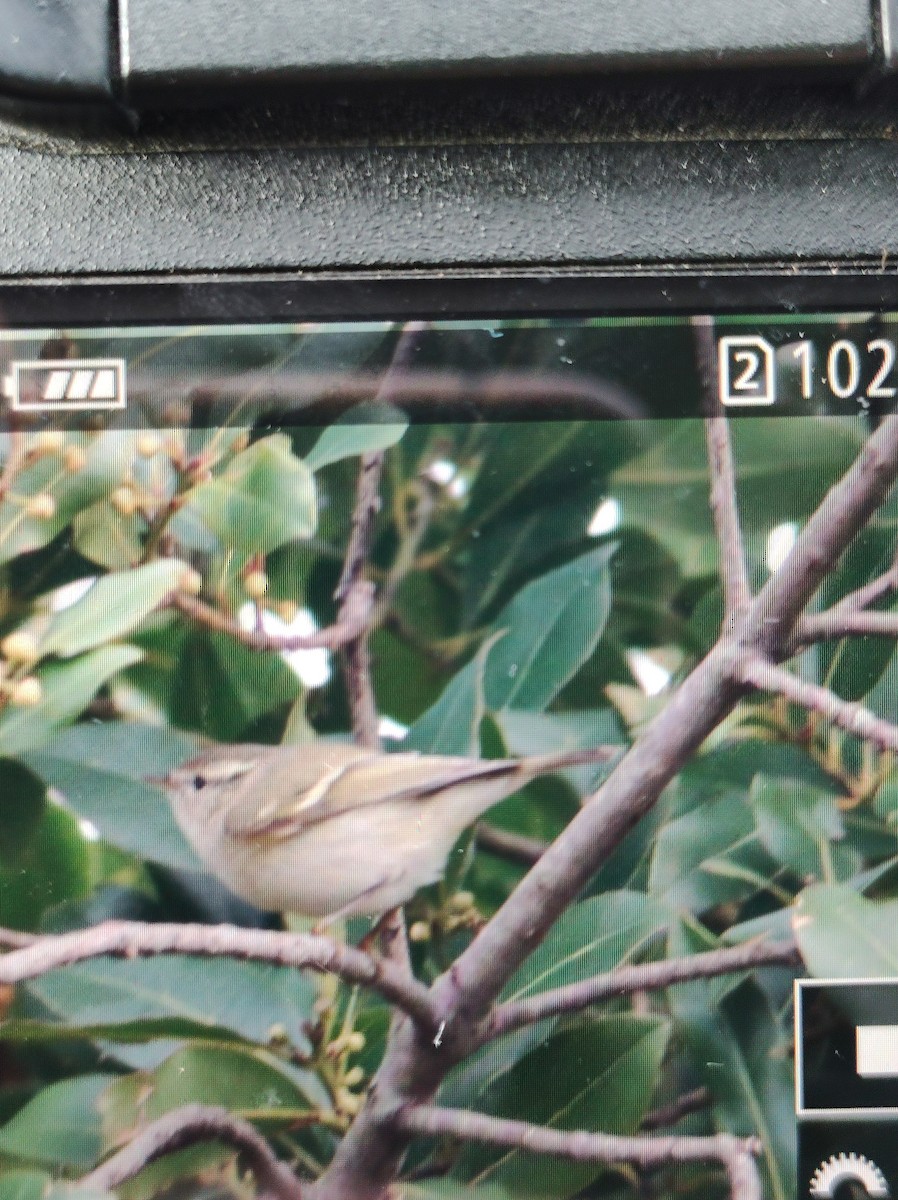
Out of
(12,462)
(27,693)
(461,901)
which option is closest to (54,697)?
(27,693)

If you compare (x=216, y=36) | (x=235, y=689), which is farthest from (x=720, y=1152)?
(x=216, y=36)

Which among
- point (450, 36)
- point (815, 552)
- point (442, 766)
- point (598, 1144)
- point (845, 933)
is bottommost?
point (598, 1144)

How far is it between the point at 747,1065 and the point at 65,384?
1.71 ft

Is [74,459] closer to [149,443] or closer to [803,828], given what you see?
[149,443]

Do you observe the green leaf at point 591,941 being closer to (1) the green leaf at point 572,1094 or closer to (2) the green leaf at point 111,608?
(1) the green leaf at point 572,1094

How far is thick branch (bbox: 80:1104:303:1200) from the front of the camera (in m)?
0.59

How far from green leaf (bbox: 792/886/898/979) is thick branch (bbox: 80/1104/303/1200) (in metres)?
0.31

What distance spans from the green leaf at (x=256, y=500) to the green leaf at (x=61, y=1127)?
0.98ft

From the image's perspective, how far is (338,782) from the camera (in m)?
A: 0.61

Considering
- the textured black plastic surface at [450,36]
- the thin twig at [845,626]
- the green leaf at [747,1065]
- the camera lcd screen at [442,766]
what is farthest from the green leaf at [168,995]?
the textured black plastic surface at [450,36]

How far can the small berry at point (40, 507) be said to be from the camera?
60 centimetres

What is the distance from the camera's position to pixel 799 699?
0.61m

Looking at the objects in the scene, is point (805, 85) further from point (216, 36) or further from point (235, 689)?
point (235, 689)

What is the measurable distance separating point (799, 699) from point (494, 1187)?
0.31 metres
